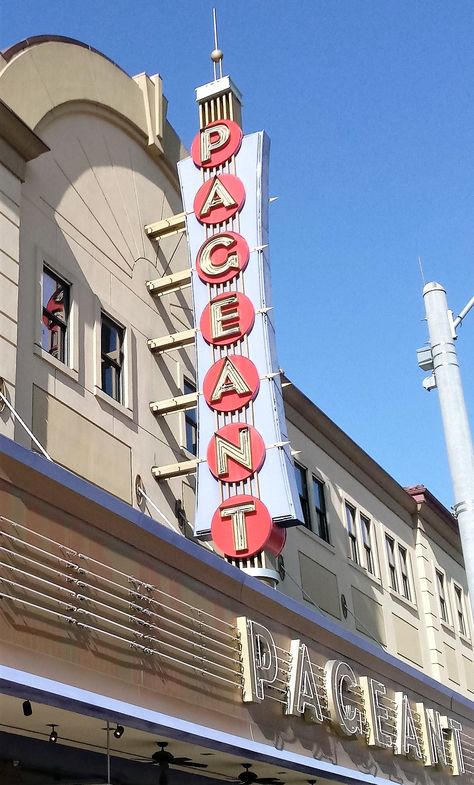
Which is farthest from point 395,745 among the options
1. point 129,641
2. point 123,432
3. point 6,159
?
point 6,159

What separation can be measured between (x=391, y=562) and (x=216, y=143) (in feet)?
45.3

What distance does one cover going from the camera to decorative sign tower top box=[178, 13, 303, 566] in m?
16.9

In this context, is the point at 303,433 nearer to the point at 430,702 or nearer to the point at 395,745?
the point at 430,702

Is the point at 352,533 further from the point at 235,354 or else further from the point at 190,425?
the point at 235,354

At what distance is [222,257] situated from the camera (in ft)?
63.0

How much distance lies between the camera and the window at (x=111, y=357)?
17938mm

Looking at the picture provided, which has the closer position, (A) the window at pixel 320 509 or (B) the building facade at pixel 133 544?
(B) the building facade at pixel 133 544

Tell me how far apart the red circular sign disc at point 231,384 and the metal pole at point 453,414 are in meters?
6.72

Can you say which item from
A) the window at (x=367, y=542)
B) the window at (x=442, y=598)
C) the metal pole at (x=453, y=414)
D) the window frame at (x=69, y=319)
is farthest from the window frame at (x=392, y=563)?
the metal pole at (x=453, y=414)

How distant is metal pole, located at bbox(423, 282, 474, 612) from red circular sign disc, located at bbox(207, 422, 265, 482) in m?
6.44

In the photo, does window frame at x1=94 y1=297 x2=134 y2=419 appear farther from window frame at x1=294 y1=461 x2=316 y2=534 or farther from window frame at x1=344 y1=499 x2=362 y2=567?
window frame at x1=344 y1=499 x2=362 y2=567

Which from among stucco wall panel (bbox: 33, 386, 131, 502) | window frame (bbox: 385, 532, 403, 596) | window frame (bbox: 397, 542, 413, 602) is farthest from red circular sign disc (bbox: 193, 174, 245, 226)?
window frame (bbox: 397, 542, 413, 602)

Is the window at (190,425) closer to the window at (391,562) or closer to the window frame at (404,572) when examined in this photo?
the window at (391,562)

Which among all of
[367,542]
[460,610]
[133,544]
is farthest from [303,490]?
[133,544]
